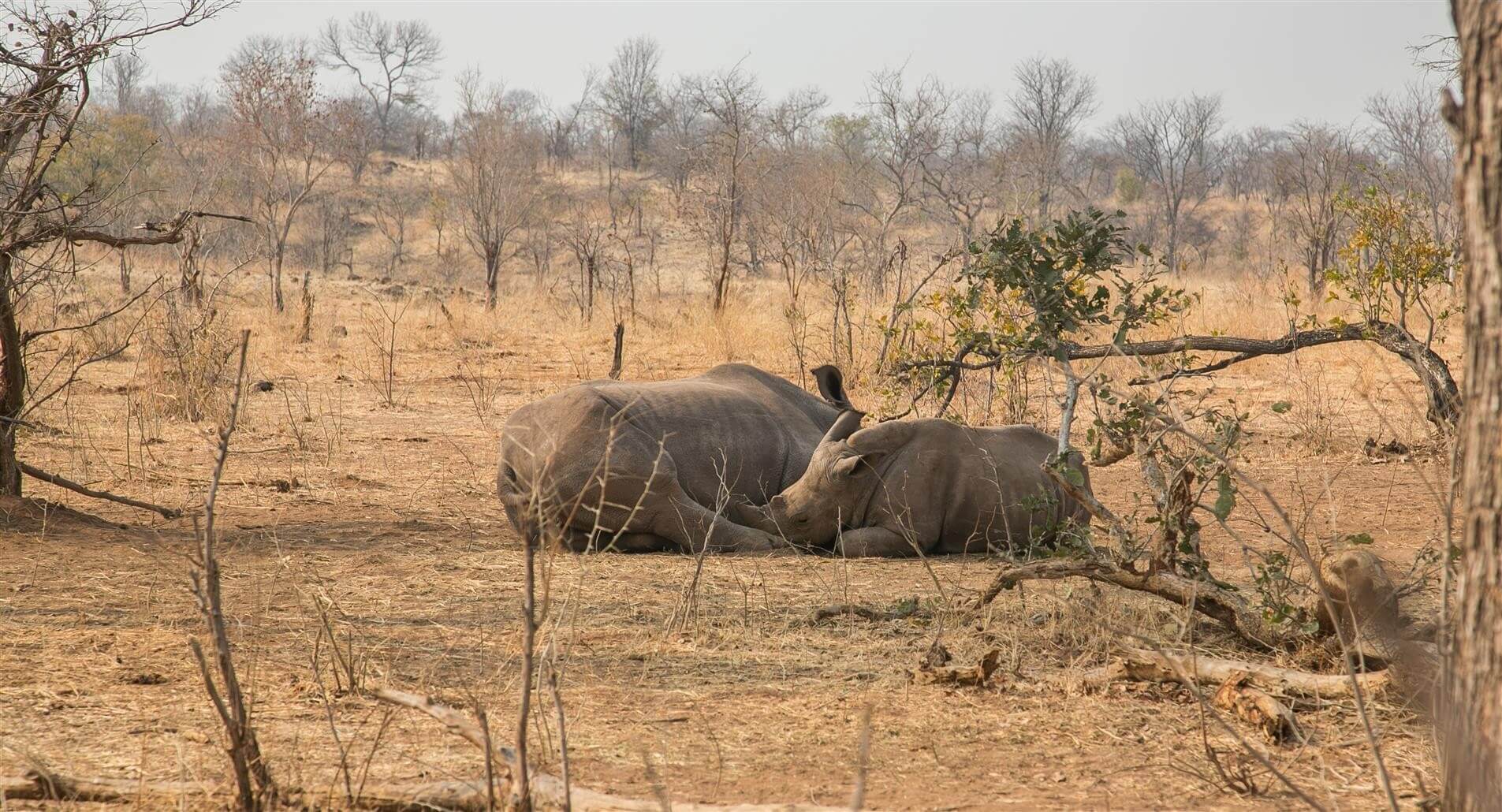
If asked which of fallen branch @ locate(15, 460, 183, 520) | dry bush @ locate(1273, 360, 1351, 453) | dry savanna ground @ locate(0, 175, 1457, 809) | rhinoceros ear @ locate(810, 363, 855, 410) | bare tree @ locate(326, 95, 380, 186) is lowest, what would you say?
dry savanna ground @ locate(0, 175, 1457, 809)

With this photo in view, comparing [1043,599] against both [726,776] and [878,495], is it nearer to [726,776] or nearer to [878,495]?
[878,495]

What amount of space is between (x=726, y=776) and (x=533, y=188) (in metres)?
35.0

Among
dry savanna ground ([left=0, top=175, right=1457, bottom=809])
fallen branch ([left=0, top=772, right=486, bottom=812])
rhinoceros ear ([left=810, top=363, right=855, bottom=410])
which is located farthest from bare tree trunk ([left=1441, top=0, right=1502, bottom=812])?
rhinoceros ear ([left=810, top=363, right=855, bottom=410])

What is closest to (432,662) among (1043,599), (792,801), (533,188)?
(792,801)

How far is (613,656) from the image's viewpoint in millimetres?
4910

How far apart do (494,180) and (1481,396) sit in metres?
26.7

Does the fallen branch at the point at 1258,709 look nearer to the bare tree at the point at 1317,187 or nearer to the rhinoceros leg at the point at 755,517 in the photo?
the rhinoceros leg at the point at 755,517

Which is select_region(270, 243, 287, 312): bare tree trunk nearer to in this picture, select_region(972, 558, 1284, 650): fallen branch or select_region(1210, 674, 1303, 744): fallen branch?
select_region(972, 558, 1284, 650): fallen branch

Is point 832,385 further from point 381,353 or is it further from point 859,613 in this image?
point 381,353

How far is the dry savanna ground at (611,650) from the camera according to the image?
3623 mm

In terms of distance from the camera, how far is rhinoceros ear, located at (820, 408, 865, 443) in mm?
7367

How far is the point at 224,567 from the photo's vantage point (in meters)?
6.16

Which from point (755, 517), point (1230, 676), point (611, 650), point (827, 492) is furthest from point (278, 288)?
point (1230, 676)

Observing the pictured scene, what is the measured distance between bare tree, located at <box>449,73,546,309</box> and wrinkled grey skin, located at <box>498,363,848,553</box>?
52.0ft
